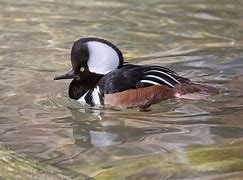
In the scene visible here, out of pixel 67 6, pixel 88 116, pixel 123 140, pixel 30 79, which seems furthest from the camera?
pixel 67 6

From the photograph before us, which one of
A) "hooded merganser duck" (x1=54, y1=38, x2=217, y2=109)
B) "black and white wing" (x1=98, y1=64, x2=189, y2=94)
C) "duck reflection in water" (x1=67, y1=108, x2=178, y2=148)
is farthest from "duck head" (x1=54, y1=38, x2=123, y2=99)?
"duck reflection in water" (x1=67, y1=108, x2=178, y2=148)

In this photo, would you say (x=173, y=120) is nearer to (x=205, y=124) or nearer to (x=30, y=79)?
(x=205, y=124)

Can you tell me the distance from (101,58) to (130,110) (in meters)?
0.58

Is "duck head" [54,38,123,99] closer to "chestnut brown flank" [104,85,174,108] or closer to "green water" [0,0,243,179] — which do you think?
"green water" [0,0,243,179]

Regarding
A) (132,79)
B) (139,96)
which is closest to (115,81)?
(132,79)

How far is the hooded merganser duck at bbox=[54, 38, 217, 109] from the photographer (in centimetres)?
643

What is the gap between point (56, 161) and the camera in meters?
5.18

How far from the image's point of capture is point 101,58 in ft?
21.8

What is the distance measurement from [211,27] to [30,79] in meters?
4.20

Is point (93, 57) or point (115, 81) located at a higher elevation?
point (93, 57)

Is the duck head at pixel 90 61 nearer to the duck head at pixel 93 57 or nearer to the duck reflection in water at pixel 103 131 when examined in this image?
the duck head at pixel 93 57

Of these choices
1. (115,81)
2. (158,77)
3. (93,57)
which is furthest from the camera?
(93,57)

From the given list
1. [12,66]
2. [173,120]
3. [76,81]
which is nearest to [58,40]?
[12,66]

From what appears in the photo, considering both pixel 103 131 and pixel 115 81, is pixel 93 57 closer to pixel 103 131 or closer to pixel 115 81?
pixel 115 81
